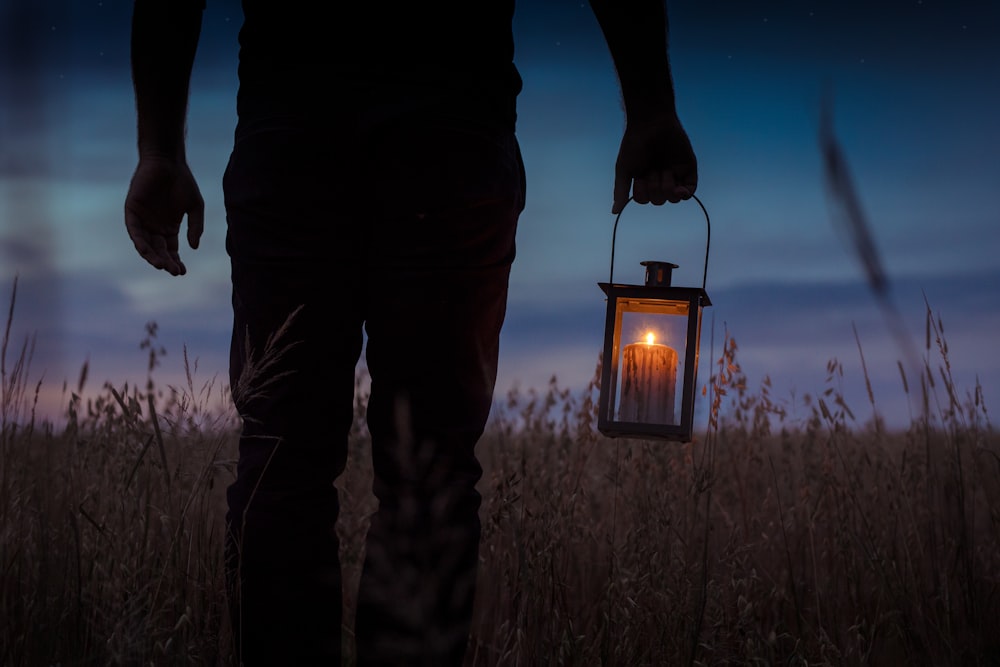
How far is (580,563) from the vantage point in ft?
9.13

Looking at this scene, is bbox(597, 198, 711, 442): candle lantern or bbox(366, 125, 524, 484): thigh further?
bbox(597, 198, 711, 442): candle lantern

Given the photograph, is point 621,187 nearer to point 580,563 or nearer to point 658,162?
point 658,162

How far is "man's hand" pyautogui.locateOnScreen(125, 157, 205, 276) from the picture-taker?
6.23 ft

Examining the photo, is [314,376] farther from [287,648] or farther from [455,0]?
[455,0]

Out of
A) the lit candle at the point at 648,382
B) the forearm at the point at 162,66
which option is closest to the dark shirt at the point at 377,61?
the forearm at the point at 162,66

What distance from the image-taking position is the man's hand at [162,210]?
1900 millimetres

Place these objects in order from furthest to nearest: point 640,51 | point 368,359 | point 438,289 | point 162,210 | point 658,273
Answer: point 658,273 → point 162,210 → point 640,51 → point 368,359 → point 438,289

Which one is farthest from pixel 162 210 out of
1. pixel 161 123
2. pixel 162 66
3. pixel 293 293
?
pixel 293 293

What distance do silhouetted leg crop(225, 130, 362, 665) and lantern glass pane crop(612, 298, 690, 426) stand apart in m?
0.82

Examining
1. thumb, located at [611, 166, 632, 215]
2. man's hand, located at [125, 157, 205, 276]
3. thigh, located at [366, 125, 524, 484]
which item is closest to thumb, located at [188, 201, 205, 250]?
man's hand, located at [125, 157, 205, 276]

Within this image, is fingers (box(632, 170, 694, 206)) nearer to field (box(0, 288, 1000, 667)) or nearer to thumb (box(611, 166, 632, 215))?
thumb (box(611, 166, 632, 215))

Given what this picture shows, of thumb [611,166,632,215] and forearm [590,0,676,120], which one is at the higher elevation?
forearm [590,0,676,120]

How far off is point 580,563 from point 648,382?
0.84 meters

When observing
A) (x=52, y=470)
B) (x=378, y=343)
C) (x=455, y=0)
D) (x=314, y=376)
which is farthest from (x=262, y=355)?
(x=52, y=470)
